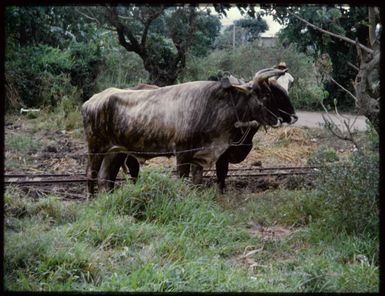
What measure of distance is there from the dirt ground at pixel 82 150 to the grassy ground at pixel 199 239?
184 cm

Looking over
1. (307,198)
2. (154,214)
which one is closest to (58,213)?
(154,214)

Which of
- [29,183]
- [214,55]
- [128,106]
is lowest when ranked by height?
[29,183]

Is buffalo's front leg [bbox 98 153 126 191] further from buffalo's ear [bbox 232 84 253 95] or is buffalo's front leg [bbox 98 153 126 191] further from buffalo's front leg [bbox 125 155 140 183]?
buffalo's ear [bbox 232 84 253 95]

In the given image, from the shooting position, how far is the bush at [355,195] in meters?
4.20

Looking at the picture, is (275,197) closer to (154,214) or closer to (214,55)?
(154,214)

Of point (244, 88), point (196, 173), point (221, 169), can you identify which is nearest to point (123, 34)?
point (244, 88)

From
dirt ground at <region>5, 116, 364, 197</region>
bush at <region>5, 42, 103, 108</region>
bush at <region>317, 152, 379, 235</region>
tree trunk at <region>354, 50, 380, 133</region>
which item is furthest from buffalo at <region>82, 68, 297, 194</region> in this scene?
bush at <region>5, 42, 103, 108</region>

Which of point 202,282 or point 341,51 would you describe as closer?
point 202,282

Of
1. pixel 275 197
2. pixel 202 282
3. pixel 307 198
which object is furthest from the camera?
pixel 275 197

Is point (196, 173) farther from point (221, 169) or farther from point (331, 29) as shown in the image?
point (331, 29)

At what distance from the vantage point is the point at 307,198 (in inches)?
207

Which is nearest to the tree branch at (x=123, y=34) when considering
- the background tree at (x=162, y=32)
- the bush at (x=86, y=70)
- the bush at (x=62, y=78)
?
the background tree at (x=162, y=32)

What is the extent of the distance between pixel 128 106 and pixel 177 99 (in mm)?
635

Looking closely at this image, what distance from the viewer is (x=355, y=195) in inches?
169
